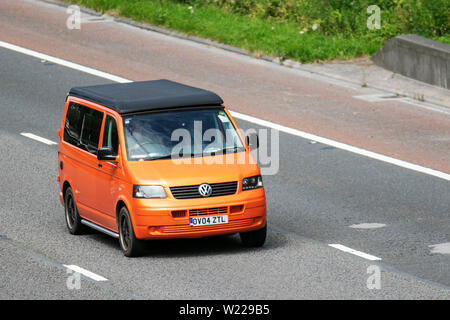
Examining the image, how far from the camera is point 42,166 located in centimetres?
1948

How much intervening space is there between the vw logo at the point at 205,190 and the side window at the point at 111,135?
1345 mm

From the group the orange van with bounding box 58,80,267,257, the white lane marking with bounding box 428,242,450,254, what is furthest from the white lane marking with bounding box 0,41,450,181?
the orange van with bounding box 58,80,267,257

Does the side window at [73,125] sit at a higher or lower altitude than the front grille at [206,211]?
higher

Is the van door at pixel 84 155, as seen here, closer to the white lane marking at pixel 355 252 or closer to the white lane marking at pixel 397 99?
the white lane marking at pixel 355 252

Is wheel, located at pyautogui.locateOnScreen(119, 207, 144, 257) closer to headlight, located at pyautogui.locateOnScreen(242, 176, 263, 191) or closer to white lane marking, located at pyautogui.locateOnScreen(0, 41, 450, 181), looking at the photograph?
headlight, located at pyautogui.locateOnScreen(242, 176, 263, 191)

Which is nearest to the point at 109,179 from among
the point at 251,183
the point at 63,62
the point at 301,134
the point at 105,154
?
the point at 105,154

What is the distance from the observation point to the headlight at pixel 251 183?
1414 cm

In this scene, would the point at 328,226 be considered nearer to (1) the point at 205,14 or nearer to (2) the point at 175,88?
(2) the point at 175,88

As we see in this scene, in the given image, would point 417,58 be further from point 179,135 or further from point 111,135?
point 111,135

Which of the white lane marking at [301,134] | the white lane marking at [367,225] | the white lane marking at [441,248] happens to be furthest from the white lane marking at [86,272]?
the white lane marking at [301,134]

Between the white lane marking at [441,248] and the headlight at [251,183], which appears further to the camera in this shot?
the white lane marking at [441,248]

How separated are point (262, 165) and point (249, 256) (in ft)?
17.4

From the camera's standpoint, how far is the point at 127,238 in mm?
14297

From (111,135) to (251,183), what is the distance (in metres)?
1.98
